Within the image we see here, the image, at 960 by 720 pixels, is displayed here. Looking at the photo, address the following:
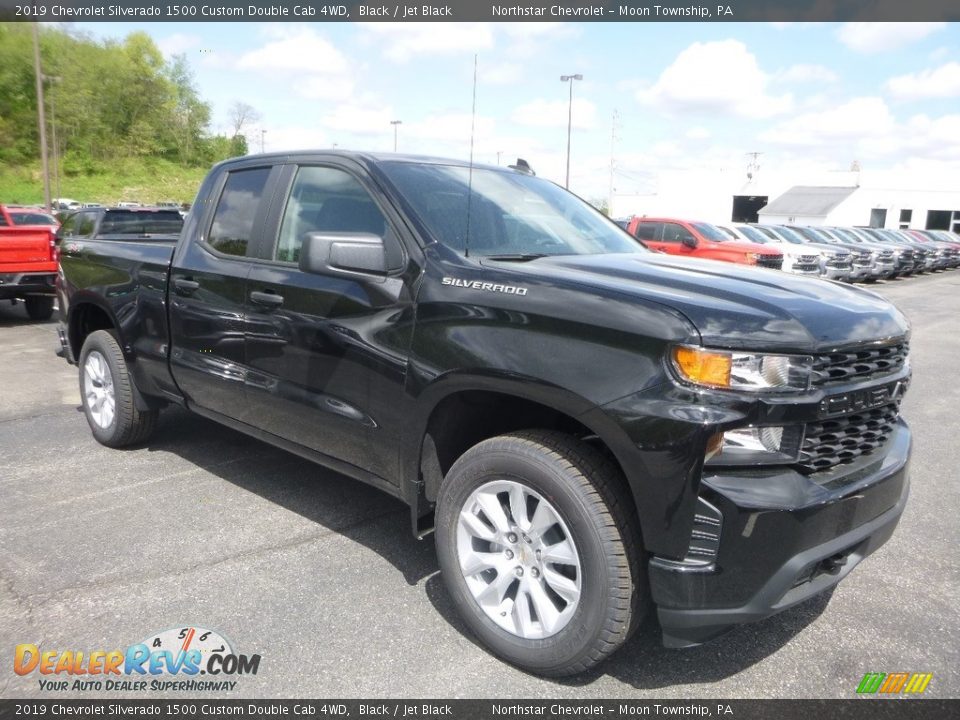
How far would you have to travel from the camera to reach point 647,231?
1775 centimetres

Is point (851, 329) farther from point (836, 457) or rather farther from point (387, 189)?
point (387, 189)

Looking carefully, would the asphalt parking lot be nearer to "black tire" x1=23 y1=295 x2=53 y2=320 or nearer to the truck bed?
the truck bed

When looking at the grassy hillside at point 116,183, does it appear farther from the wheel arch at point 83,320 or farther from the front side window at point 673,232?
the wheel arch at point 83,320

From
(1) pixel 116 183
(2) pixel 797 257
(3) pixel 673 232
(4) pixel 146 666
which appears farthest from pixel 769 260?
(1) pixel 116 183

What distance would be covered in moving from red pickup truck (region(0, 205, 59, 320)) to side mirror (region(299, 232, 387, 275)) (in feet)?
28.9

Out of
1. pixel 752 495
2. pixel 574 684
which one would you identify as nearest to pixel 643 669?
pixel 574 684

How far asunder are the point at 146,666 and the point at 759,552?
2.20m

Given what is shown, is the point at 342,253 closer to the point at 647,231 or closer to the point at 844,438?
the point at 844,438

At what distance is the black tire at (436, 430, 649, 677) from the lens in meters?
2.46

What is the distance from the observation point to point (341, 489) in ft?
14.9

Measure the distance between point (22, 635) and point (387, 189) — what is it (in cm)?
231

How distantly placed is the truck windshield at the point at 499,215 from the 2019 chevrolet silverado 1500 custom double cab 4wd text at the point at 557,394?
18 mm

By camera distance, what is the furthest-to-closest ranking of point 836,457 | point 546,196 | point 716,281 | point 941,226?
1. point 941,226
2. point 546,196
3. point 716,281
4. point 836,457

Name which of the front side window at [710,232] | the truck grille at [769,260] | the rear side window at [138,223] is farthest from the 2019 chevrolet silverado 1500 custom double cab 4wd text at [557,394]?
the front side window at [710,232]
